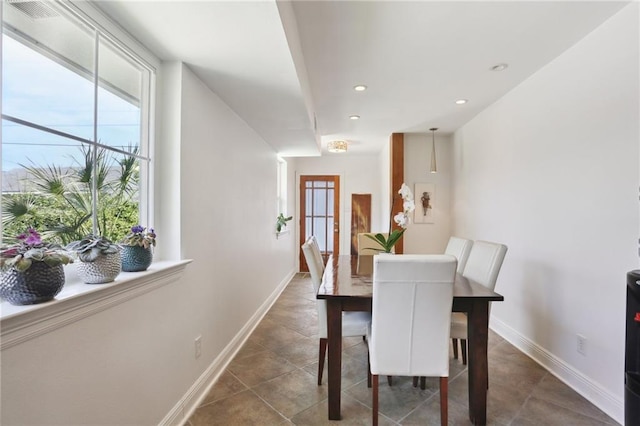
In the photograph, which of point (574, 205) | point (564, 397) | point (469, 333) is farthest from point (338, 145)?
point (564, 397)

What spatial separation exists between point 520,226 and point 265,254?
2799mm

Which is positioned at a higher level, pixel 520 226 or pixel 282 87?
pixel 282 87

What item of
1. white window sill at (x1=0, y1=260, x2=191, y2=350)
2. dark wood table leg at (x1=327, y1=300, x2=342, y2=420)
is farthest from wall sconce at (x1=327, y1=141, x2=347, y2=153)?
white window sill at (x1=0, y1=260, x2=191, y2=350)

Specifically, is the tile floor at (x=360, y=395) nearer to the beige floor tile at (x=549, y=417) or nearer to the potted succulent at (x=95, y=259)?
the beige floor tile at (x=549, y=417)

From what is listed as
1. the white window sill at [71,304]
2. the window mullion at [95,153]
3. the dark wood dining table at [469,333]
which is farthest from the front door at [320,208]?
the window mullion at [95,153]

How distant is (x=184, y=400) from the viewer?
5.79ft

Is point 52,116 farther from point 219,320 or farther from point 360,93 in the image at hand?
point 360,93

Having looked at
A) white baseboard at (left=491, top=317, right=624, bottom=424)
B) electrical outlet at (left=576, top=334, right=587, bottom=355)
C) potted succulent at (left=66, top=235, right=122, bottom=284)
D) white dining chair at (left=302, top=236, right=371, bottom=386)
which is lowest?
white baseboard at (left=491, top=317, right=624, bottom=424)

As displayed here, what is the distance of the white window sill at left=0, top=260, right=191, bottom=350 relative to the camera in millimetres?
841

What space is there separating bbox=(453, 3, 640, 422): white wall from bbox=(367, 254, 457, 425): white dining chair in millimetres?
1161

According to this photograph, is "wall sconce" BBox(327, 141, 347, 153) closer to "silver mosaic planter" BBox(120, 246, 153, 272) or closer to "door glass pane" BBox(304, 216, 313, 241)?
"door glass pane" BBox(304, 216, 313, 241)

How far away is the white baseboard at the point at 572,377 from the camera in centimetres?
179

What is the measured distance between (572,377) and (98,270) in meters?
2.99

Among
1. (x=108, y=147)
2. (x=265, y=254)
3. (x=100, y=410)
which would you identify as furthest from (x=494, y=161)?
(x=100, y=410)
